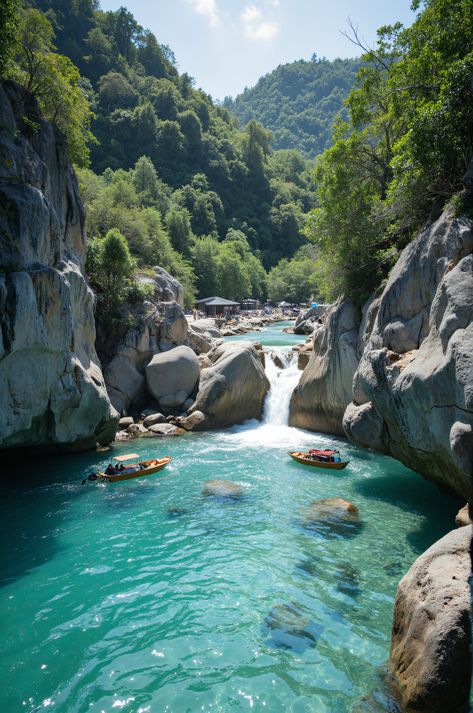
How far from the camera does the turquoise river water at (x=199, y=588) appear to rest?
285 inches

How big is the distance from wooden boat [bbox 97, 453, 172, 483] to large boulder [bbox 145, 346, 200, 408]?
22.4 ft

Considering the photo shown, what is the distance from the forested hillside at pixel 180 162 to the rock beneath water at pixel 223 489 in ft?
115

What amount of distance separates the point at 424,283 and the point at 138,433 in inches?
615

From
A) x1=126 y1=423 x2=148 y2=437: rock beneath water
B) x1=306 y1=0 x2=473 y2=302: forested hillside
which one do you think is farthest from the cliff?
x1=126 y1=423 x2=148 y2=437: rock beneath water

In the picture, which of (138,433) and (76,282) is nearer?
(76,282)

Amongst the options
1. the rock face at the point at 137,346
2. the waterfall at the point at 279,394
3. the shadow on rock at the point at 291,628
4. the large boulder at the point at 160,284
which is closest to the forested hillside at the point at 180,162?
the large boulder at the point at 160,284

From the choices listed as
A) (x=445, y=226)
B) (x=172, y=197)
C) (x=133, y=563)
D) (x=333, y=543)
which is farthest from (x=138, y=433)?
(x=172, y=197)

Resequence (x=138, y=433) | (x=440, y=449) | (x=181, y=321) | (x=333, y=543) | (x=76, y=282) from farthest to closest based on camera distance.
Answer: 1. (x=181, y=321)
2. (x=138, y=433)
3. (x=76, y=282)
4. (x=333, y=543)
5. (x=440, y=449)

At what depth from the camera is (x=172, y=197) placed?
8750cm

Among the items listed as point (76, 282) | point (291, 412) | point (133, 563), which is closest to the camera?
point (133, 563)

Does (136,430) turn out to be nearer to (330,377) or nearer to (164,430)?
(164,430)

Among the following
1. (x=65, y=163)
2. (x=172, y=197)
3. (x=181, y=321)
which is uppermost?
(x=172, y=197)

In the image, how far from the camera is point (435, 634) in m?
6.43

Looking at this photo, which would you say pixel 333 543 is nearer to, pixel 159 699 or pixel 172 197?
pixel 159 699
